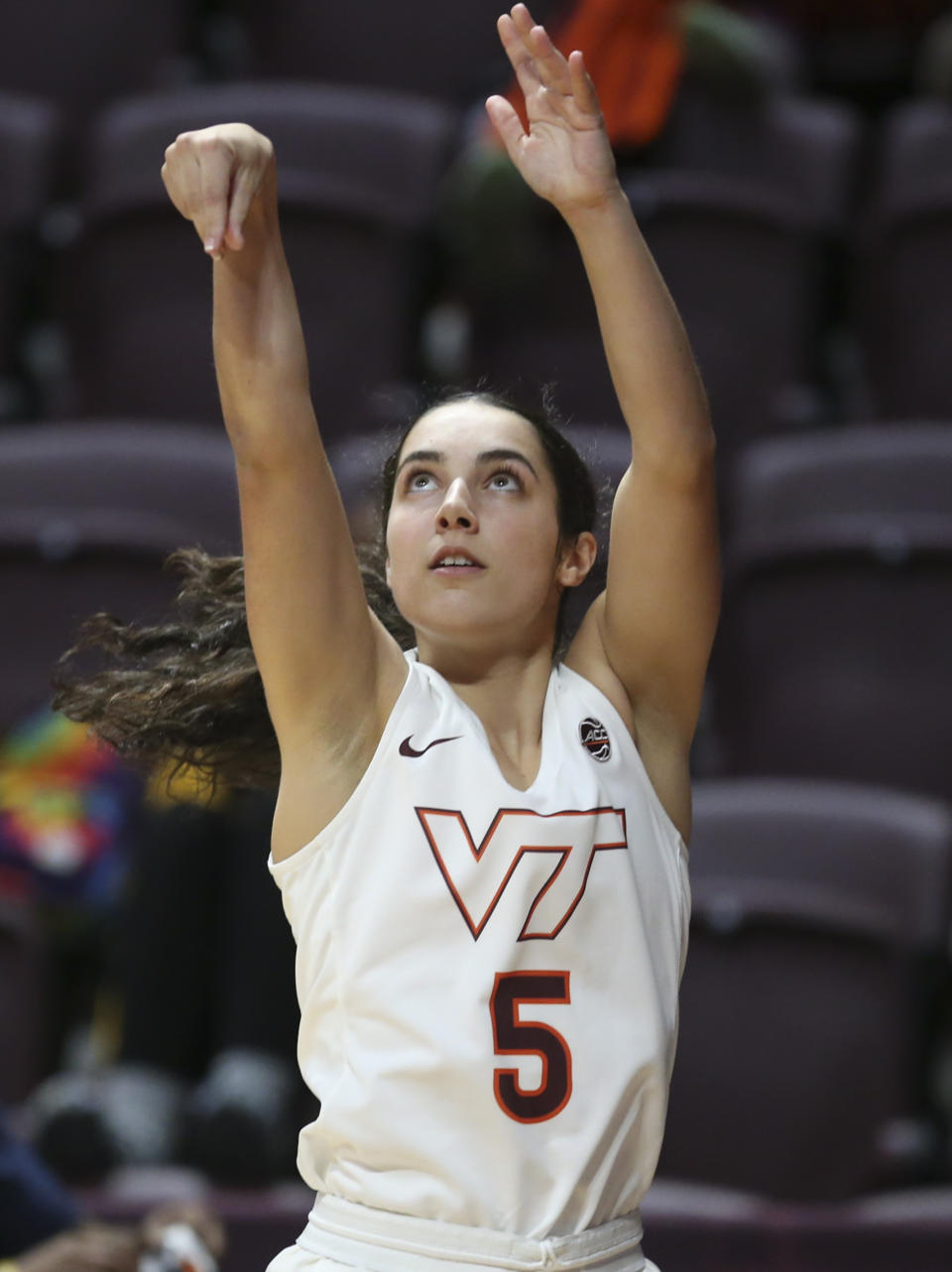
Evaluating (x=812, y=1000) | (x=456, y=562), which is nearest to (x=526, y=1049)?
(x=456, y=562)

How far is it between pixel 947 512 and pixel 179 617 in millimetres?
2229

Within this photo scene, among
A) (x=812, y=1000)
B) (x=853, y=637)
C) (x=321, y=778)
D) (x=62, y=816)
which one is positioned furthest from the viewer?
(x=853, y=637)

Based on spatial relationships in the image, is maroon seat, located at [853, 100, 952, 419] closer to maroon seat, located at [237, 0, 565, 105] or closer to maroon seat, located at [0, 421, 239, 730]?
maroon seat, located at [237, 0, 565, 105]

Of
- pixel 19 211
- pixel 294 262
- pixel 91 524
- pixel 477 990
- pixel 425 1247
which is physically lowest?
pixel 425 1247

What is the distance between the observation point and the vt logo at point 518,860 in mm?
1668

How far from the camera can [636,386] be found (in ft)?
5.78

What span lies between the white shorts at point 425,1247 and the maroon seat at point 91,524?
2127mm

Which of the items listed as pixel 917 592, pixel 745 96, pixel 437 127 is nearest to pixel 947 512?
pixel 917 592

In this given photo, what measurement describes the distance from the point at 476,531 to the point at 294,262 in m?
2.87

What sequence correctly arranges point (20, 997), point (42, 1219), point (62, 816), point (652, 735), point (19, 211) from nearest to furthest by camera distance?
point (652, 735) < point (42, 1219) < point (20, 997) < point (62, 816) < point (19, 211)

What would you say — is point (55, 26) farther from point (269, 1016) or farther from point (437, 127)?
point (269, 1016)

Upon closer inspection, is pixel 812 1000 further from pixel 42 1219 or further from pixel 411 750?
pixel 411 750

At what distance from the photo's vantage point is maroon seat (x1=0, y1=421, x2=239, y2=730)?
150 inches

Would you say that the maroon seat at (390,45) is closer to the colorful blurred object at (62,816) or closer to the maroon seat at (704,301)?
the maroon seat at (704,301)
